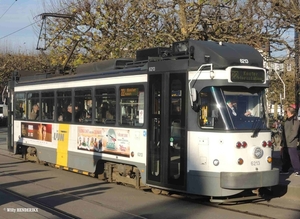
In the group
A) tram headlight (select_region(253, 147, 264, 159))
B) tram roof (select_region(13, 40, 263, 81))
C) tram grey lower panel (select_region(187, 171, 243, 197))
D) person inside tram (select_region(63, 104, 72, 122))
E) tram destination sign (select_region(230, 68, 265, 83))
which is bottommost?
tram grey lower panel (select_region(187, 171, 243, 197))

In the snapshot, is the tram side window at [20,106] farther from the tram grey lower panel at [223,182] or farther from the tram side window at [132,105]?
the tram grey lower panel at [223,182]

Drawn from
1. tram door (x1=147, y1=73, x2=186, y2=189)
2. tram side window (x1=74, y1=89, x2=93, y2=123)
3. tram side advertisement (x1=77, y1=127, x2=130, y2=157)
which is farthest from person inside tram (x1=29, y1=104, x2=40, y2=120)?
tram door (x1=147, y1=73, x2=186, y2=189)

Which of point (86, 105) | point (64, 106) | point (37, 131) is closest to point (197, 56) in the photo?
point (86, 105)

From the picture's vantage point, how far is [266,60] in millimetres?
15953

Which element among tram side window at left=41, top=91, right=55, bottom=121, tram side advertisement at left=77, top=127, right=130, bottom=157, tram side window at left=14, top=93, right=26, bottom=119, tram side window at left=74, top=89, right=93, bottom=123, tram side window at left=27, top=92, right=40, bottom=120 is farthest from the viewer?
tram side window at left=14, top=93, right=26, bottom=119

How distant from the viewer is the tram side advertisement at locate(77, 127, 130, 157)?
38.1 ft

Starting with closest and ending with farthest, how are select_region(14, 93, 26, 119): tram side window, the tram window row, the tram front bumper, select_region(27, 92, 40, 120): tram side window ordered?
the tram front bumper, the tram window row, select_region(27, 92, 40, 120): tram side window, select_region(14, 93, 26, 119): tram side window

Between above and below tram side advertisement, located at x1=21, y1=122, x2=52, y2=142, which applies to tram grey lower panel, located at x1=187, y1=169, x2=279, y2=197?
below

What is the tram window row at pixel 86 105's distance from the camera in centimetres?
1140

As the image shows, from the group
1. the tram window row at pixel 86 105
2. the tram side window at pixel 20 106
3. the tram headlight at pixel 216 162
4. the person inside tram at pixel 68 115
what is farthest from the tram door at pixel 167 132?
the tram side window at pixel 20 106

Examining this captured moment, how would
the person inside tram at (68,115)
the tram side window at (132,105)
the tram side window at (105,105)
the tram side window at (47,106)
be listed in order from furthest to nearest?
the tram side window at (47,106)
the person inside tram at (68,115)
the tram side window at (105,105)
the tram side window at (132,105)

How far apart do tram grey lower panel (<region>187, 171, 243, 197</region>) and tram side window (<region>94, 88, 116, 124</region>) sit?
9.91 ft

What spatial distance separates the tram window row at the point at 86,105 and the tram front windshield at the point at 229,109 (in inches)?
68.0

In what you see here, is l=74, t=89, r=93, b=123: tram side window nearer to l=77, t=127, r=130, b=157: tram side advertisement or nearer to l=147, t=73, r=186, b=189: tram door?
l=77, t=127, r=130, b=157: tram side advertisement
